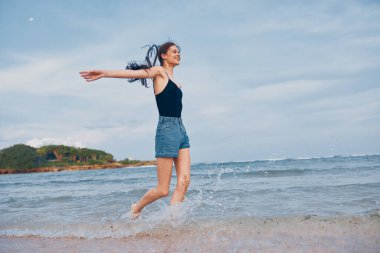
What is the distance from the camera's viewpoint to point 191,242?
3.07 m

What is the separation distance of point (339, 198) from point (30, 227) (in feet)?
15.3

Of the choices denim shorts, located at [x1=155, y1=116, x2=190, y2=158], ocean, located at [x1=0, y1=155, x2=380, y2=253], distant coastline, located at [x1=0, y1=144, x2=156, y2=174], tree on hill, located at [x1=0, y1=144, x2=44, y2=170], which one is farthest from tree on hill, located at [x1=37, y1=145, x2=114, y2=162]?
denim shorts, located at [x1=155, y1=116, x2=190, y2=158]

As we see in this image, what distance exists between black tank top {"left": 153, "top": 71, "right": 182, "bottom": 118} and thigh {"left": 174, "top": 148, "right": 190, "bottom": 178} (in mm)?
465

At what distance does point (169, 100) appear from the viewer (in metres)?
3.90

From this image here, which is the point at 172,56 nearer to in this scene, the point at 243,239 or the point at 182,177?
the point at 182,177

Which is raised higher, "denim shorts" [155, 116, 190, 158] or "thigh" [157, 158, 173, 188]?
"denim shorts" [155, 116, 190, 158]

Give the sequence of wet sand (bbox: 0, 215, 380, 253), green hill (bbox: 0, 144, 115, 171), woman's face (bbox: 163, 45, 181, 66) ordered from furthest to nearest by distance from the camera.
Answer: green hill (bbox: 0, 144, 115, 171)
woman's face (bbox: 163, 45, 181, 66)
wet sand (bbox: 0, 215, 380, 253)

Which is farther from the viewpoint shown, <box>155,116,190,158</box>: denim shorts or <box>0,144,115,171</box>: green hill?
<box>0,144,115,171</box>: green hill

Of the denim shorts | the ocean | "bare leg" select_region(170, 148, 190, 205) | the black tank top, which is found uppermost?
the black tank top

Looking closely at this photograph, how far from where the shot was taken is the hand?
3385 mm

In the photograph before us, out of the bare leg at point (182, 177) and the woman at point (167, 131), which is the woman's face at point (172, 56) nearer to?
the woman at point (167, 131)

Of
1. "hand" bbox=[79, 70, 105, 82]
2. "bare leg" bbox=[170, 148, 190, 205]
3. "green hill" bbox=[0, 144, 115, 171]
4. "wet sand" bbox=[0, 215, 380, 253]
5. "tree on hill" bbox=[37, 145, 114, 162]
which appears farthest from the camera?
"tree on hill" bbox=[37, 145, 114, 162]

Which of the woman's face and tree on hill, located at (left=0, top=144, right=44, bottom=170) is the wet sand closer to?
the woman's face

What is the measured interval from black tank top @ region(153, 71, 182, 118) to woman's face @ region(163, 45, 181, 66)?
0.33 meters
